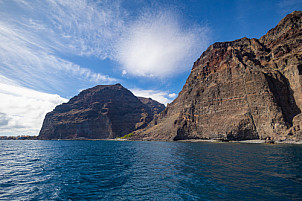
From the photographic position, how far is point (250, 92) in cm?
9262

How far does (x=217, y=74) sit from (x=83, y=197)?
125327 mm

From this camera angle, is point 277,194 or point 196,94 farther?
point 196,94

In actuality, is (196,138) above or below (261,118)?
below

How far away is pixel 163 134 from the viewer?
140m

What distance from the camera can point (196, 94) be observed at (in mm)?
128250

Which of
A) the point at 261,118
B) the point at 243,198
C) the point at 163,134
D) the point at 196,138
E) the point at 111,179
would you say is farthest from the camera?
the point at 163,134

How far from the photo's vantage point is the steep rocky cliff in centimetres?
8050

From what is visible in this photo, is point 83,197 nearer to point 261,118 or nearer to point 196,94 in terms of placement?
point 261,118

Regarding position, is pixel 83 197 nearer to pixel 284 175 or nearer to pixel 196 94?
pixel 284 175

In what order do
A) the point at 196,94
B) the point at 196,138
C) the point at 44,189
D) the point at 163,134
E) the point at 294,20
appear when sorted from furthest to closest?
the point at 163,134 < the point at 196,94 < the point at 196,138 < the point at 294,20 < the point at 44,189

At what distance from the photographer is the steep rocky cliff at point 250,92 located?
264ft

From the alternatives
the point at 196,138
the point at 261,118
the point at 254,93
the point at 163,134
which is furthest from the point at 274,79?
the point at 163,134

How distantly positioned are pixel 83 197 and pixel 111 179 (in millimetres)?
4872

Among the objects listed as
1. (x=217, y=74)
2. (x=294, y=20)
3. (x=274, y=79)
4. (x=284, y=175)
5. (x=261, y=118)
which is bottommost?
(x=284, y=175)
